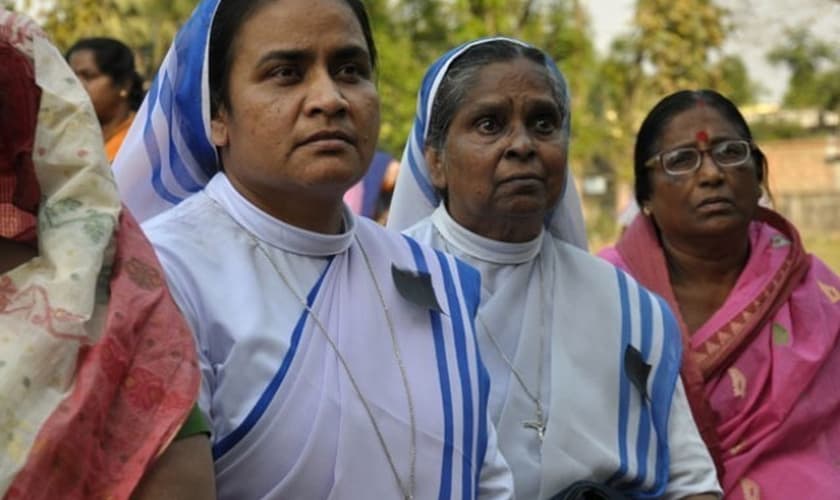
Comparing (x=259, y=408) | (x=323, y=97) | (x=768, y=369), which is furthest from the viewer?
(x=768, y=369)

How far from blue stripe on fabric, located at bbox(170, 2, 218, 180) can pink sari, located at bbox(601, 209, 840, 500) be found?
168 centimetres

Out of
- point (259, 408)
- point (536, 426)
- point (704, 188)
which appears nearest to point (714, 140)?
point (704, 188)

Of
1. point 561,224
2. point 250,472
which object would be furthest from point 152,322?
point 561,224

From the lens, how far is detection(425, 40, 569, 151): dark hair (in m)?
3.65

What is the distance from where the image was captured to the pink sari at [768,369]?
394 centimetres

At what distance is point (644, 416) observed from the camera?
3467 mm

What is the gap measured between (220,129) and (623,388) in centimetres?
129

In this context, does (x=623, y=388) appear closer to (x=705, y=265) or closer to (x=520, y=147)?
(x=520, y=147)

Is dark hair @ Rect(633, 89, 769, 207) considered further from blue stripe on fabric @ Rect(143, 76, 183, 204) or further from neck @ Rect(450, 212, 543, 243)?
blue stripe on fabric @ Rect(143, 76, 183, 204)

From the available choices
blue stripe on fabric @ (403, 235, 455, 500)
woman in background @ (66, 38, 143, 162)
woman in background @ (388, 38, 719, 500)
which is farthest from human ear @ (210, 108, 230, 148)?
woman in background @ (66, 38, 143, 162)

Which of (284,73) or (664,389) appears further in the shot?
(664,389)

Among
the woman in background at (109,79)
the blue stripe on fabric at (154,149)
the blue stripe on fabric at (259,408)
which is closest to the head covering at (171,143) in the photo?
the blue stripe on fabric at (154,149)

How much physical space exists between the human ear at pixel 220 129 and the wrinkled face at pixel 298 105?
0.02 metres

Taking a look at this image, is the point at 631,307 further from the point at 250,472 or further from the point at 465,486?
the point at 250,472
